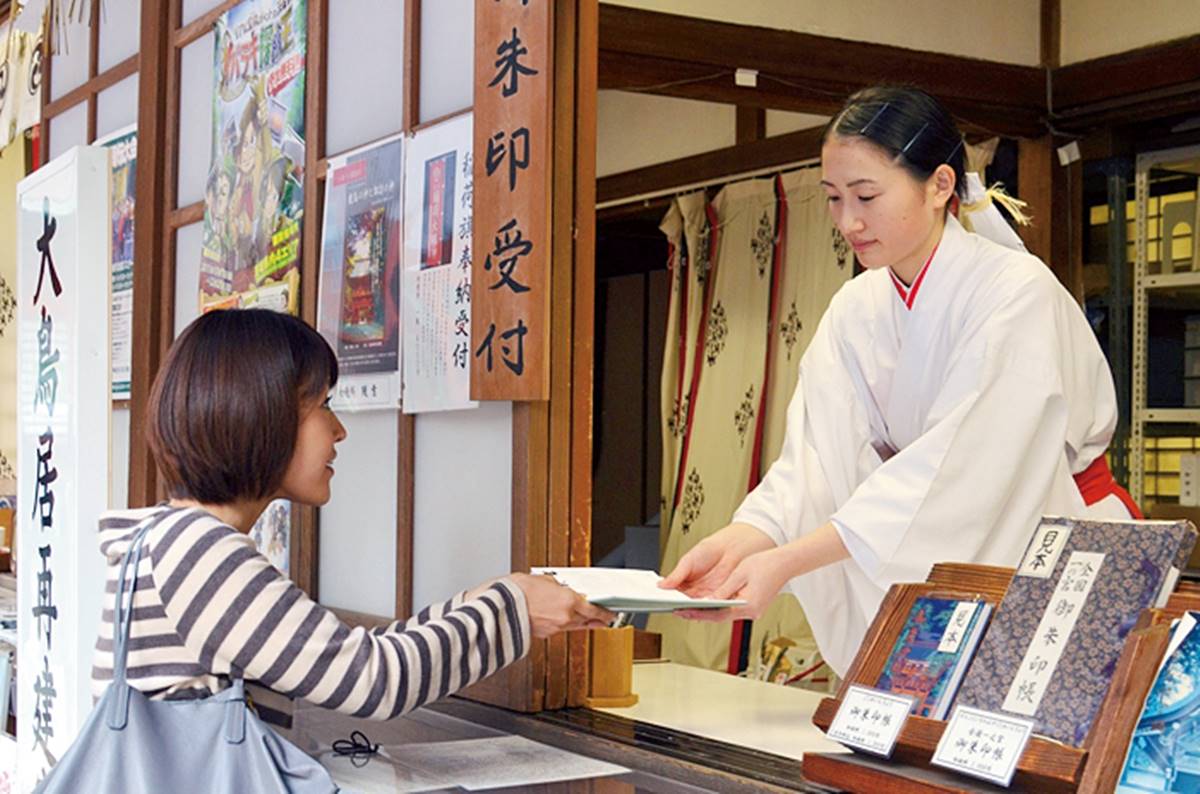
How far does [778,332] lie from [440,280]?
3.34 metres

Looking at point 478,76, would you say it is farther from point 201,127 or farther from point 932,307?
point 201,127

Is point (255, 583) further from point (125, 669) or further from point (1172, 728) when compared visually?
point (1172, 728)

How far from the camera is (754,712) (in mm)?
2740

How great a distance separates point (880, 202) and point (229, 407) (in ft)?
3.81

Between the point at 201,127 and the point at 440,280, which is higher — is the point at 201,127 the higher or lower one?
the higher one

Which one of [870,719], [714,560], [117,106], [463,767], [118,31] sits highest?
[118,31]

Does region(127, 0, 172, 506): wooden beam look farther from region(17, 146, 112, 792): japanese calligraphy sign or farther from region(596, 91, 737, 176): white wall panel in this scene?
region(596, 91, 737, 176): white wall panel

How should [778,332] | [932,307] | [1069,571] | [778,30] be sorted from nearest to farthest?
[1069,571], [932,307], [778,30], [778,332]

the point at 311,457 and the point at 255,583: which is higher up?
the point at 311,457

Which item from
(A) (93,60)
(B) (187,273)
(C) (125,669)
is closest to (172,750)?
(C) (125,669)

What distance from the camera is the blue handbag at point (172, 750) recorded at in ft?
5.90

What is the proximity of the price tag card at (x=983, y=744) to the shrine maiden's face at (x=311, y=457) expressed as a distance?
0.95 m

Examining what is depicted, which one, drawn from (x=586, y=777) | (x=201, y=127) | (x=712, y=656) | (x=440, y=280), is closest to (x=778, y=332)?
(x=712, y=656)

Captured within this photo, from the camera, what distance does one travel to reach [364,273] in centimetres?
304
